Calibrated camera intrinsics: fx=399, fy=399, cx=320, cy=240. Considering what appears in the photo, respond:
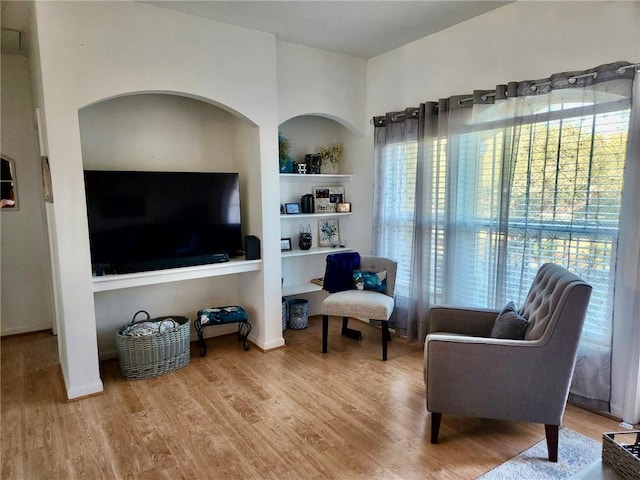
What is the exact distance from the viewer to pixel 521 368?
2.10 metres

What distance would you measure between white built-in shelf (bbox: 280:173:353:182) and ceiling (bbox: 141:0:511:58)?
1240mm

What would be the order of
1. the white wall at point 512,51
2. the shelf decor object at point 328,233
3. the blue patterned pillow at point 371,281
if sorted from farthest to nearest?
the shelf decor object at point 328,233 → the blue patterned pillow at point 371,281 → the white wall at point 512,51

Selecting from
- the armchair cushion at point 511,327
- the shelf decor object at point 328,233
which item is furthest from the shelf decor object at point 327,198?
the armchair cushion at point 511,327

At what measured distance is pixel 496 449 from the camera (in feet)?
7.33

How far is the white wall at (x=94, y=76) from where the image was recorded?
2600mm

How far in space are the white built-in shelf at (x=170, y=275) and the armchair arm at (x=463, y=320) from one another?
5.36 ft

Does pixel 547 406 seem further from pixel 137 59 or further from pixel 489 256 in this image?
pixel 137 59

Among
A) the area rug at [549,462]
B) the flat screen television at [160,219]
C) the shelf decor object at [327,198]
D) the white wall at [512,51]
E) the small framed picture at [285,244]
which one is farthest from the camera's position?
the shelf decor object at [327,198]

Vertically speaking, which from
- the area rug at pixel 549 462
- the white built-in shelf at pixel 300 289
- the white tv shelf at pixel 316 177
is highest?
the white tv shelf at pixel 316 177

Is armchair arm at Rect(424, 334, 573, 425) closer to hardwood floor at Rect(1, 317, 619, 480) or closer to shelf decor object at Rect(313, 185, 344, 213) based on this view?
hardwood floor at Rect(1, 317, 619, 480)

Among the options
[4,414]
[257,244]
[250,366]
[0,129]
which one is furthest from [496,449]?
[0,129]

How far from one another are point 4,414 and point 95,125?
221 centimetres

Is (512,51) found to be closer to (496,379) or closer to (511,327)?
(511,327)

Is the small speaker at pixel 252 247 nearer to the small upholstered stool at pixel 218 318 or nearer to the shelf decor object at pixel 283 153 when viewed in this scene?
the small upholstered stool at pixel 218 318
